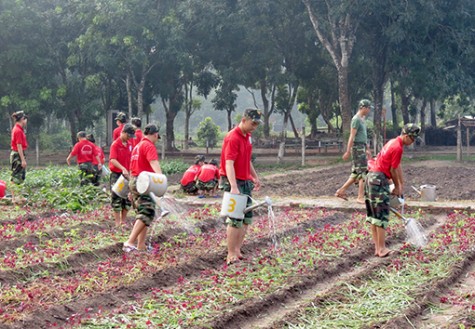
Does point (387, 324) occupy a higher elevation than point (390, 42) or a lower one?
lower

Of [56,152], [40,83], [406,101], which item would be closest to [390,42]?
[406,101]

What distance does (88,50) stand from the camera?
104 feet

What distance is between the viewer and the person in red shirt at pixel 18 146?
47.9 ft

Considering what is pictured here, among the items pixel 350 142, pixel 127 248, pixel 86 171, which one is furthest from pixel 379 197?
pixel 86 171

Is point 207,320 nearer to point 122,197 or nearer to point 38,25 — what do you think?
point 122,197

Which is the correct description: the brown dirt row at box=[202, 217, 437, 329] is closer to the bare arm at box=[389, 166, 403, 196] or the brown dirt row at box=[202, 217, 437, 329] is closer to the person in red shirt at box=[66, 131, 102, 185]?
the bare arm at box=[389, 166, 403, 196]

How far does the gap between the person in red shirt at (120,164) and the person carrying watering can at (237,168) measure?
8.53 ft

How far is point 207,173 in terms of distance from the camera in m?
15.8

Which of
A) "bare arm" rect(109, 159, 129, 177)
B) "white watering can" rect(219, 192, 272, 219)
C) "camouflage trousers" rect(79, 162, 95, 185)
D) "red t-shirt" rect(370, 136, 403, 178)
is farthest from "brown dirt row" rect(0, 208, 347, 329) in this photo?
"camouflage trousers" rect(79, 162, 95, 185)

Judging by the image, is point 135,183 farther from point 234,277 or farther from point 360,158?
point 360,158

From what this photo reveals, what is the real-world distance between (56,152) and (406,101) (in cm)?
1940

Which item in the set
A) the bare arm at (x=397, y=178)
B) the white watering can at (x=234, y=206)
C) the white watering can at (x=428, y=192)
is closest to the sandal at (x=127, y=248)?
the white watering can at (x=234, y=206)

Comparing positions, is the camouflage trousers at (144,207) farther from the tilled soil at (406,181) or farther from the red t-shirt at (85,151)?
the tilled soil at (406,181)

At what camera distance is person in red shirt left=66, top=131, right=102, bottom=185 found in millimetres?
15289
